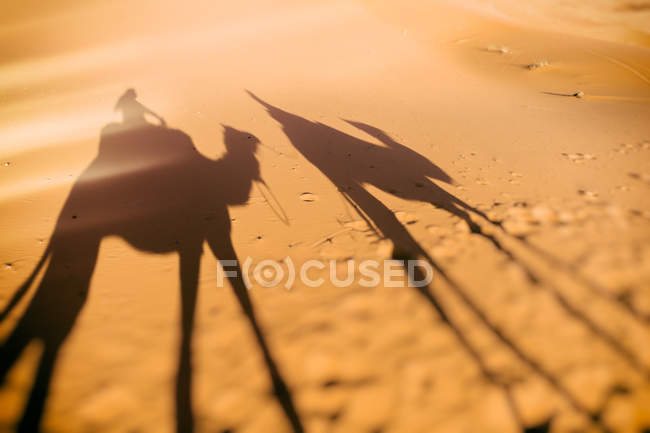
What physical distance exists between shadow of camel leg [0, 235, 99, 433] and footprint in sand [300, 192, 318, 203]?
2.57m

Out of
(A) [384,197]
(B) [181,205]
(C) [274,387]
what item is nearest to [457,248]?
(A) [384,197]

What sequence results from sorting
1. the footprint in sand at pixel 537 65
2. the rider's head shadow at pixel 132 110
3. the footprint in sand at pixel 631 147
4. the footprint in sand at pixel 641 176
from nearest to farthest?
the footprint in sand at pixel 641 176
the footprint in sand at pixel 631 147
the rider's head shadow at pixel 132 110
the footprint in sand at pixel 537 65

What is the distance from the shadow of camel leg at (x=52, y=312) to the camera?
2162 mm

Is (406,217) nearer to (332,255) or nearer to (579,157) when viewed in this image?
(332,255)

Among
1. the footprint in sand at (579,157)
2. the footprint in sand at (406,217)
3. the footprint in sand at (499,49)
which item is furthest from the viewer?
the footprint in sand at (499,49)

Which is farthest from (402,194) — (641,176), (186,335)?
(641,176)

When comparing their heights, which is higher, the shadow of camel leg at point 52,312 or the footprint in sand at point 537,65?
the footprint in sand at point 537,65

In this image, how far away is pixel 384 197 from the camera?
4.17 metres

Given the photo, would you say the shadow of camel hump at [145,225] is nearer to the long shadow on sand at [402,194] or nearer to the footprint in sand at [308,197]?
the footprint in sand at [308,197]

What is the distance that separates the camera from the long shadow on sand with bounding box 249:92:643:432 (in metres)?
2.16

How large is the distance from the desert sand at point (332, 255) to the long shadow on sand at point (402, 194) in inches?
1.0

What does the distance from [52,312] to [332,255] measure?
2676 millimetres

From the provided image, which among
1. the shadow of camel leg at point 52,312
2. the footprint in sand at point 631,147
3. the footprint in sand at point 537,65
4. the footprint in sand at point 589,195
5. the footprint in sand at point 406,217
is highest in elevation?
the footprint in sand at point 537,65

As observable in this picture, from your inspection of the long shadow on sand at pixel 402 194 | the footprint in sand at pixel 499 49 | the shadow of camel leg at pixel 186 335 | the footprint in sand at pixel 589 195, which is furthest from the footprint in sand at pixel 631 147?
the footprint in sand at pixel 499 49
